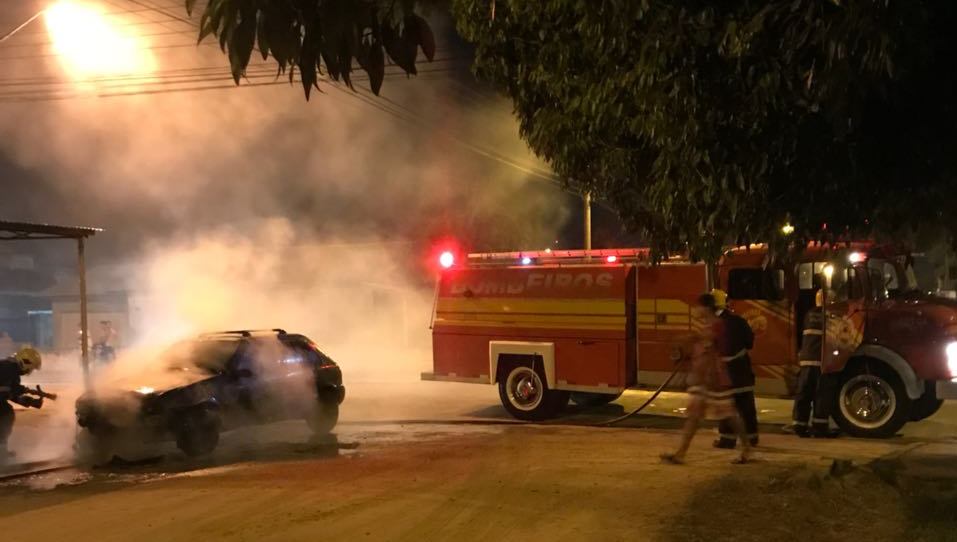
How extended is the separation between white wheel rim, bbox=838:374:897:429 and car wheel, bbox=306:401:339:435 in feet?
20.9

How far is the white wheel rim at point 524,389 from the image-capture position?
12016 millimetres

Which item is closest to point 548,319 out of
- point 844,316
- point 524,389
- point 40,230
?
point 524,389

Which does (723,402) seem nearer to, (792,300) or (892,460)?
(892,460)

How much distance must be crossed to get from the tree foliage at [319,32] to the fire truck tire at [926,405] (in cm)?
861

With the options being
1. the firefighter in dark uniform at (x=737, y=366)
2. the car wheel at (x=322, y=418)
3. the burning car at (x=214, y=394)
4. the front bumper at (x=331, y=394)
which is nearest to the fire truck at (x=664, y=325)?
the firefighter in dark uniform at (x=737, y=366)

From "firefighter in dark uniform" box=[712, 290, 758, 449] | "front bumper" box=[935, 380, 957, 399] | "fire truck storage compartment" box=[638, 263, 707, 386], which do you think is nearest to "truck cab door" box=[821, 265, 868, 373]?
"front bumper" box=[935, 380, 957, 399]

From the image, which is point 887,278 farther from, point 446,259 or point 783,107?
point 783,107

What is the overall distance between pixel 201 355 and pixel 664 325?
19.9 ft

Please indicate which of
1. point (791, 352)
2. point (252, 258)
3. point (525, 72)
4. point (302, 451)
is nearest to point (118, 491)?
point (302, 451)

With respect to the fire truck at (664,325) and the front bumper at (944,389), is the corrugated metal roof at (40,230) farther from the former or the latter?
the front bumper at (944,389)

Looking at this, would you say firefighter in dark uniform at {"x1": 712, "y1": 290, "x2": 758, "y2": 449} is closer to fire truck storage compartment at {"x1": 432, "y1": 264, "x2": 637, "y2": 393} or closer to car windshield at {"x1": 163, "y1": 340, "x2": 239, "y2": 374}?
fire truck storage compartment at {"x1": 432, "y1": 264, "x2": 637, "y2": 393}

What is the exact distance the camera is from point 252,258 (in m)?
25.0

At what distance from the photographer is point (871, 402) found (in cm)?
940

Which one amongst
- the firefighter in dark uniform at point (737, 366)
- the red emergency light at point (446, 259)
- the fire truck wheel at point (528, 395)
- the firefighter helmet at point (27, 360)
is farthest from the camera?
the red emergency light at point (446, 259)
